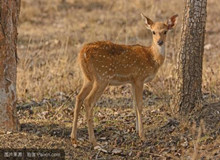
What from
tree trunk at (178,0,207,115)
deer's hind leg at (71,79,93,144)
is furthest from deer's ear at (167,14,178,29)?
deer's hind leg at (71,79,93,144)

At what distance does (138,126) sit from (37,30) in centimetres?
827

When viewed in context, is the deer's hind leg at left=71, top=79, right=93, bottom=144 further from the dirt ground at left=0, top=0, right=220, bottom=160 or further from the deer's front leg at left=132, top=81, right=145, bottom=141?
the deer's front leg at left=132, top=81, right=145, bottom=141

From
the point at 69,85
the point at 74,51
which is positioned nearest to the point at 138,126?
the point at 69,85

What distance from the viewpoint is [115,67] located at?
23.9 ft

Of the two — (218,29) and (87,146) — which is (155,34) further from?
(218,29)

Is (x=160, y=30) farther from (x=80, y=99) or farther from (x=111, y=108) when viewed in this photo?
(x=111, y=108)

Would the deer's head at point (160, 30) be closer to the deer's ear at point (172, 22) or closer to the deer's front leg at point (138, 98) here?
the deer's ear at point (172, 22)

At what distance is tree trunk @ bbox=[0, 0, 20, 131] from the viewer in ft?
22.3

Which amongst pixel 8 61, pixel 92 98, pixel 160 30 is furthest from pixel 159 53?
pixel 8 61

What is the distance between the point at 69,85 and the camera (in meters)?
9.62

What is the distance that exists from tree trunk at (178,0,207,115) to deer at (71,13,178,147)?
1.15 ft

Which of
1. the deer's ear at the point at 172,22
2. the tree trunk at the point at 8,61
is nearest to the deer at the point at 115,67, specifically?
the deer's ear at the point at 172,22

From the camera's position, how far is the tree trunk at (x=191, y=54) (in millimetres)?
7305

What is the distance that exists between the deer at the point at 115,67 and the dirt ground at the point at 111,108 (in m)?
0.30
